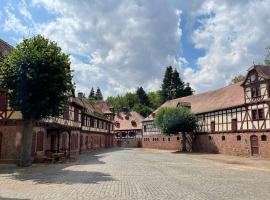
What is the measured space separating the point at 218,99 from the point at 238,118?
30.9 ft

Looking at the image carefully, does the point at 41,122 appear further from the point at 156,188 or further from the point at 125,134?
the point at 125,134

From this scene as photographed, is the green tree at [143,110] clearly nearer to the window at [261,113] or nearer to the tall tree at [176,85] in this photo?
the tall tree at [176,85]

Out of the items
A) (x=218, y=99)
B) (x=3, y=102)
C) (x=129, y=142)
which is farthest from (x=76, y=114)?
(x=129, y=142)

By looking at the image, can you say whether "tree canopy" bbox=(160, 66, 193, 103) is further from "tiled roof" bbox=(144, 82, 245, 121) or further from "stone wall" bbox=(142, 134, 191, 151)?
"tiled roof" bbox=(144, 82, 245, 121)

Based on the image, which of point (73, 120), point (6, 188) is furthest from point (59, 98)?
point (73, 120)

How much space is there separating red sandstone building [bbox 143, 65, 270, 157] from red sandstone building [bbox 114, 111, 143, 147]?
30478mm

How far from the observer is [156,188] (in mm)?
14172

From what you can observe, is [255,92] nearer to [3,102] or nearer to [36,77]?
[36,77]

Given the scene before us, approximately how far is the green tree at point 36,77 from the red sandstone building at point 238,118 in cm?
2426

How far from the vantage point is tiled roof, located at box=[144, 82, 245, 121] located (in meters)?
44.9

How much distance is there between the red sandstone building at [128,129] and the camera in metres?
85.4

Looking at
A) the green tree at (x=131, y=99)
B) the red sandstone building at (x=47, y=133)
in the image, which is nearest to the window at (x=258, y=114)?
the red sandstone building at (x=47, y=133)

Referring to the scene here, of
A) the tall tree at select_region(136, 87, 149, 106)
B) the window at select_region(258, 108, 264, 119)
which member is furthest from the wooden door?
the tall tree at select_region(136, 87, 149, 106)

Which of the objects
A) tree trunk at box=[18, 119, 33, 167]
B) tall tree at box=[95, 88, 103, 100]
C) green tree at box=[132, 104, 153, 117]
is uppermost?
tall tree at box=[95, 88, 103, 100]
